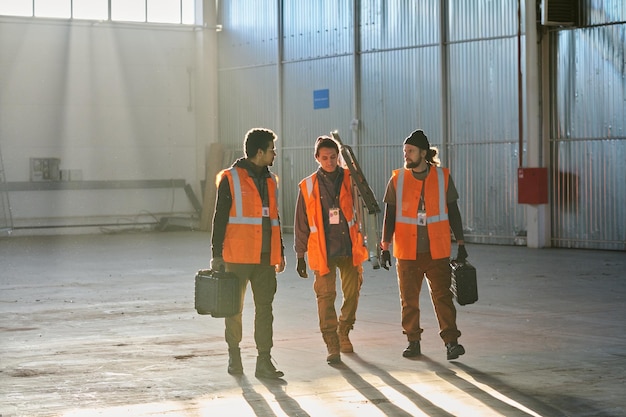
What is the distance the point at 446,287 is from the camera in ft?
30.2

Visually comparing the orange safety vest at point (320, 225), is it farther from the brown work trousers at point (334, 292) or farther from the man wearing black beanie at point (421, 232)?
the man wearing black beanie at point (421, 232)

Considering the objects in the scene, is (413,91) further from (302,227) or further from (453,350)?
(453,350)

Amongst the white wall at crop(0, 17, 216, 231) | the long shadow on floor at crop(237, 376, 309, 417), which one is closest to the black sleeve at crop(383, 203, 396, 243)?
the long shadow on floor at crop(237, 376, 309, 417)

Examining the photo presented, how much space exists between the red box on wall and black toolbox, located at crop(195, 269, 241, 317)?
13552 millimetres

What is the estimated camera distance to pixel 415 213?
9.24 meters

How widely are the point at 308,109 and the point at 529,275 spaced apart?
11526 millimetres

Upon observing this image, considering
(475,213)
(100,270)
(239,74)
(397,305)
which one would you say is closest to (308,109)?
(239,74)

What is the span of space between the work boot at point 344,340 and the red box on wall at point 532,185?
12.2 m

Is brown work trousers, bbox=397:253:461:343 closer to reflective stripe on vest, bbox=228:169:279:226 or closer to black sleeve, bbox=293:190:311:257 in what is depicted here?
black sleeve, bbox=293:190:311:257

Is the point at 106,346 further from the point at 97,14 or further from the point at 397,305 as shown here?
the point at 97,14

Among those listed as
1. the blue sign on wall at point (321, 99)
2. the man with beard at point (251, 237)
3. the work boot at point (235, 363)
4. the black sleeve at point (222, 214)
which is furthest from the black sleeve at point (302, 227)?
the blue sign on wall at point (321, 99)

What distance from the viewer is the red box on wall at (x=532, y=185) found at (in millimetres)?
21000

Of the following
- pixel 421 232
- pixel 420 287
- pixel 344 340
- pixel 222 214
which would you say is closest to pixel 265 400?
pixel 222 214

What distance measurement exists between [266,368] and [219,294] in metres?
0.67
